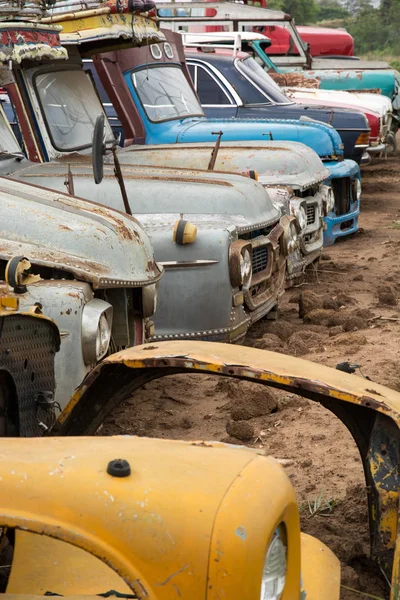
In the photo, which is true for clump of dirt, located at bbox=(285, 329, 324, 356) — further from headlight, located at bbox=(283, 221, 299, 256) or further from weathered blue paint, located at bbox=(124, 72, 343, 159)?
weathered blue paint, located at bbox=(124, 72, 343, 159)

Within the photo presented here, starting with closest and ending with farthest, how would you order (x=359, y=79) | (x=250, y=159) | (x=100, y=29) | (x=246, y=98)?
(x=100, y=29) → (x=250, y=159) → (x=246, y=98) → (x=359, y=79)

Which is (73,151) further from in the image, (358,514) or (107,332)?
(358,514)

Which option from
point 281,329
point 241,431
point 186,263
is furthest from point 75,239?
point 281,329

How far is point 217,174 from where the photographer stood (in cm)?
622

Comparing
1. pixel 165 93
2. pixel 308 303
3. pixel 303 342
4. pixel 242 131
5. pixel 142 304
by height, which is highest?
pixel 165 93

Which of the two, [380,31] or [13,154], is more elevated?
[13,154]

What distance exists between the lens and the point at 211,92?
1054 centimetres

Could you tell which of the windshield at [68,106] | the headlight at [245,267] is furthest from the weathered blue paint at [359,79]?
the headlight at [245,267]

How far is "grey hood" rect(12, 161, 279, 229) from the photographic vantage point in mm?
5504

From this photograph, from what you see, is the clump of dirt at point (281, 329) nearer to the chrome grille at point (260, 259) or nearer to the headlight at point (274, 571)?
the chrome grille at point (260, 259)

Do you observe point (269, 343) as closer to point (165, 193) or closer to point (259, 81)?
point (165, 193)

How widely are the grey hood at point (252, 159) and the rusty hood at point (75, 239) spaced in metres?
2.45

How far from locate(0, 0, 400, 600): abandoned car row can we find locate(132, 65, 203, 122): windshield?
0.06 ft

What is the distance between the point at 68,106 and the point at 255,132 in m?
3.03
